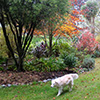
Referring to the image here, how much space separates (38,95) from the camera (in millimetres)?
4215

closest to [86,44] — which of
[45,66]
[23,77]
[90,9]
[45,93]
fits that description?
[90,9]

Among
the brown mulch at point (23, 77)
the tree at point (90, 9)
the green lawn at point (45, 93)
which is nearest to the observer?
the green lawn at point (45, 93)

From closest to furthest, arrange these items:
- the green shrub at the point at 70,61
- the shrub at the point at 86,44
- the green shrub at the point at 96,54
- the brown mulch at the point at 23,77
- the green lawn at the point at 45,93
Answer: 1. the green lawn at the point at 45,93
2. the brown mulch at the point at 23,77
3. the green shrub at the point at 70,61
4. the green shrub at the point at 96,54
5. the shrub at the point at 86,44

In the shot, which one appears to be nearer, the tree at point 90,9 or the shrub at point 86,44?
the shrub at point 86,44

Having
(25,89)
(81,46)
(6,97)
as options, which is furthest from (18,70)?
(81,46)

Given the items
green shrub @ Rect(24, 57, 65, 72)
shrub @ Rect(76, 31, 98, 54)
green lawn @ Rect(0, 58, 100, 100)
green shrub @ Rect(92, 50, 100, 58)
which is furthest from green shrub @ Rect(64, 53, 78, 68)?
green shrub @ Rect(92, 50, 100, 58)

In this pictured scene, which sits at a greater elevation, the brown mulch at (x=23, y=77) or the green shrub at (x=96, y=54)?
the brown mulch at (x=23, y=77)

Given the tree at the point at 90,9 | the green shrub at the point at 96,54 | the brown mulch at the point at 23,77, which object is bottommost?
the green shrub at the point at 96,54

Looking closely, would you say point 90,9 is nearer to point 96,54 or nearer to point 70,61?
point 96,54

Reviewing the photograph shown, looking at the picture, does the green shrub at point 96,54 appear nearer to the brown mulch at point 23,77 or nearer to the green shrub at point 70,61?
the green shrub at point 70,61

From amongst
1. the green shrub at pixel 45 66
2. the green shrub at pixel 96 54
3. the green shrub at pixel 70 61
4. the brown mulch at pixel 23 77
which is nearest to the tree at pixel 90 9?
the green shrub at pixel 96 54

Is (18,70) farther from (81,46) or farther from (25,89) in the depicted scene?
(81,46)

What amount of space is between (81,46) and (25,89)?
8.40 meters

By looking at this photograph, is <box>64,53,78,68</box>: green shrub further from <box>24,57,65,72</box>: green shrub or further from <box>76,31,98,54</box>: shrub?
<box>76,31,98,54</box>: shrub
